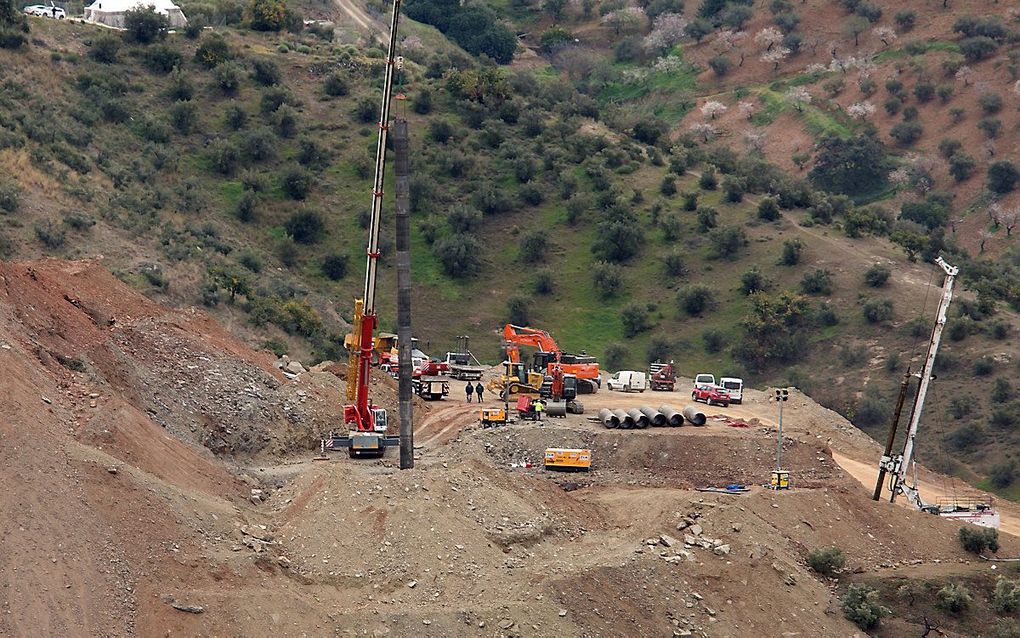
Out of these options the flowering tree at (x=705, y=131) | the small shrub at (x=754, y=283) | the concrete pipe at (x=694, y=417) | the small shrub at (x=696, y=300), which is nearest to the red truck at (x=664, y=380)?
the concrete pipe at (x=694, y=417)

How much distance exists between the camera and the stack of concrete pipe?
165 ft

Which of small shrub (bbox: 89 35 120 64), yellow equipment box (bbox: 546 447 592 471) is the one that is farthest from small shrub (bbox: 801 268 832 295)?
small shrub (bbox: 89 35 120 64)

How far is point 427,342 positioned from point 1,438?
43311 mm

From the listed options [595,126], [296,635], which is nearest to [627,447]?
[296,635]

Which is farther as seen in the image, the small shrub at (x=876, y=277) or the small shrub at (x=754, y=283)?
the small shrub at (x=754, y=283)

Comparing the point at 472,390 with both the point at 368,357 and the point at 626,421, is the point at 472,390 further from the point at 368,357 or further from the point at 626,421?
the point at 368,357

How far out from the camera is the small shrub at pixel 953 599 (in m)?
40.3

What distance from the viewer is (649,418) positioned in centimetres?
5053

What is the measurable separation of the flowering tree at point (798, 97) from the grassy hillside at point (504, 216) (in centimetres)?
791

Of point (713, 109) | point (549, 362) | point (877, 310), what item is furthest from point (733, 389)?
point (713, 109)

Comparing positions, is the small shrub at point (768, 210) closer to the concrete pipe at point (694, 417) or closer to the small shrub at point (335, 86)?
the small shrub at point (335, 86)

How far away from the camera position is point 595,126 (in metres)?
97.3

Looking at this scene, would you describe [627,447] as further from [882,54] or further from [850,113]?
[882,54]

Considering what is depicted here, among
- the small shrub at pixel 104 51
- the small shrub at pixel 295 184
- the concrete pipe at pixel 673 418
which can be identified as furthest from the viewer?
the small shrub at pixel 104 51
